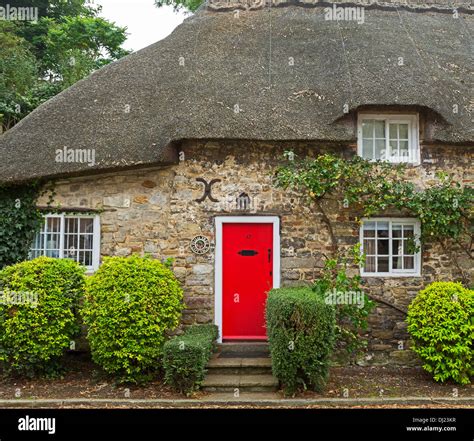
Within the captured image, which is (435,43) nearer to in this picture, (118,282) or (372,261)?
(372,261)

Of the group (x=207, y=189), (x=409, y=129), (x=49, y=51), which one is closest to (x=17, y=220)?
(x=207, y=189)

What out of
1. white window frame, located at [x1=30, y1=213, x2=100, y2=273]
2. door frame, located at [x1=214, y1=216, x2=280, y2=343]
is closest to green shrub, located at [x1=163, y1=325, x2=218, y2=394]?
door frame, located at [x1=214, y1=216, x2=280, y2=343]

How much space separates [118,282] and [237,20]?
667cm

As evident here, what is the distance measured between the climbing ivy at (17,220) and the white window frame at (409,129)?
6098mm

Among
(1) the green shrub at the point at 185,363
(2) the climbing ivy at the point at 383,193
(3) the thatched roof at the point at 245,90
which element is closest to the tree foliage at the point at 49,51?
(3) the thatched roof at the point at 245,90

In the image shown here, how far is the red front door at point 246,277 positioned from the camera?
907 cm

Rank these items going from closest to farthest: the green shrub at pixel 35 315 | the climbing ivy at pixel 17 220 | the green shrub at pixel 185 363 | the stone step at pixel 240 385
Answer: the green shrub at pixel 185 363
the stone step at pixel 240 385
the green shrub at pixel 35 315
the climbing ivy at pixel 17 220

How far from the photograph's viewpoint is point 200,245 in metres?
9.05

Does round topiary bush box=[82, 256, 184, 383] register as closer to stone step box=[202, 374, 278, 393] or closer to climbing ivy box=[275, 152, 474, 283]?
stone step box=[202, 374, 278, 393]

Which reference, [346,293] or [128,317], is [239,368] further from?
[346,293]

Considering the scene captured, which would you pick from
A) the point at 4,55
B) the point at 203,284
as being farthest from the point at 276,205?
the point at 4,55

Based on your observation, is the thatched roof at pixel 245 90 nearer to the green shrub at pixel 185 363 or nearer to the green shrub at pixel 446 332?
the green shrub at pixel 446 332

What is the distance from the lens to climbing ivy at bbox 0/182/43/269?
8836 millimetres

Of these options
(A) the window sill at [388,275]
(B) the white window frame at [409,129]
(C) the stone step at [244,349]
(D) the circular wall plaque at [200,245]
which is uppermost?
(B) the white window frame at [409,129]
